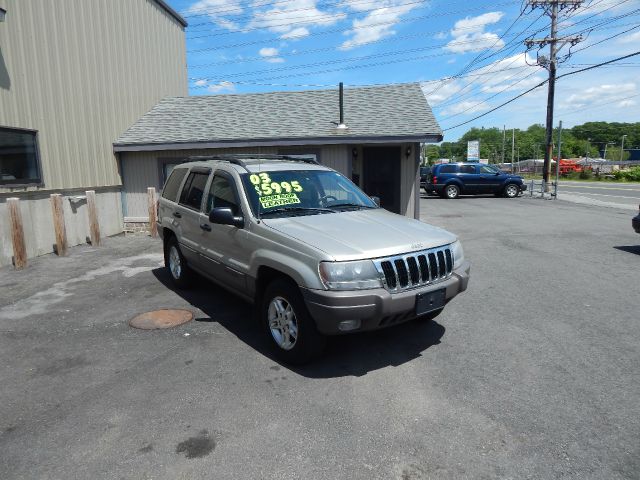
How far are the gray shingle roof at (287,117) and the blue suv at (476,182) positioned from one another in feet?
30.7

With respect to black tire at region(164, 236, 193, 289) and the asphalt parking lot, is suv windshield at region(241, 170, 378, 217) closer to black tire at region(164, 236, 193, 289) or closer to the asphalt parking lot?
the asphalt parking lot

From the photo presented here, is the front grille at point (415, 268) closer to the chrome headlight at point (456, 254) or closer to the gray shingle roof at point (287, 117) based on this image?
the chrome headlight at point (456, 254)

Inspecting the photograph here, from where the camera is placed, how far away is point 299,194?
15.7ft

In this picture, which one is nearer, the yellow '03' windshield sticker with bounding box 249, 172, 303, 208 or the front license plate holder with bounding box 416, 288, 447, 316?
the front license plate holder with bounding box 416, 288, 447, 316

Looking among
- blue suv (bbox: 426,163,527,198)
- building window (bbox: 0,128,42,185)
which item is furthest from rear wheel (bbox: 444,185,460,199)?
building window (bbox: 0,128,42,185)

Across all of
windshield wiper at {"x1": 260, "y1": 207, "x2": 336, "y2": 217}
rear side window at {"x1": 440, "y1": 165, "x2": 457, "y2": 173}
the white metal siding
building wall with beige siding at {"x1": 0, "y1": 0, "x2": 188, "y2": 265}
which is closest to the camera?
windshield wiper at {"x1": 260, "y1": 207, "x2": 336, "y2": 217}

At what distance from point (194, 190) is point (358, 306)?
3145mm

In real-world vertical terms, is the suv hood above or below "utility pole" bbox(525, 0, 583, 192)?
below

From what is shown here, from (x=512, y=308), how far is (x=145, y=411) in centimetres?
440

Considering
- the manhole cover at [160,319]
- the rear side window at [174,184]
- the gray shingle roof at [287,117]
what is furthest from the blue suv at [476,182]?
the manhole cover at [160,319]

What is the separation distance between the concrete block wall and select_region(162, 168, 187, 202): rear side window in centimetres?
367

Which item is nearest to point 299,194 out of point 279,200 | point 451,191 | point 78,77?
point 279,200

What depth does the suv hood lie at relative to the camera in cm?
360

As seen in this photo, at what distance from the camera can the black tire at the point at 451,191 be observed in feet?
78.1
